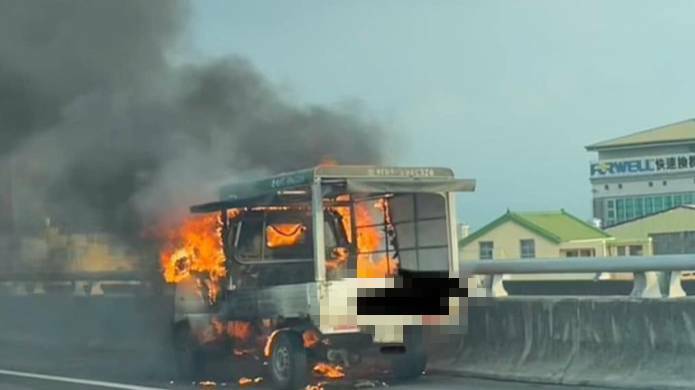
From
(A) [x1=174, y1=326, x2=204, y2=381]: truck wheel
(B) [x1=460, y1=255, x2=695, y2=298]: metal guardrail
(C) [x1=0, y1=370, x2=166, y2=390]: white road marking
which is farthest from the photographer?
(A) [x1=174, y1=326, x2=204, y2=381]: truck wheel

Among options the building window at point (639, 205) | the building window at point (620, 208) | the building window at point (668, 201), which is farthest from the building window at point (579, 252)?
the building window at point (639, 205)

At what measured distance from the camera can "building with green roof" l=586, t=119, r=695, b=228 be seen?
29.2 metres

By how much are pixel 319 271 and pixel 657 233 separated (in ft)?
36.9

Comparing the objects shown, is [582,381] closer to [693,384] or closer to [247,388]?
[693,384]

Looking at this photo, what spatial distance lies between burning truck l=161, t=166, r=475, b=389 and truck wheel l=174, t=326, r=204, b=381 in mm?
15

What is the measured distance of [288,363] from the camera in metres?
11.0

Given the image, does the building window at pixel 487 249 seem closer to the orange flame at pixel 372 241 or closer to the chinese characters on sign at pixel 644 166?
the orange flame at pixel 372 241

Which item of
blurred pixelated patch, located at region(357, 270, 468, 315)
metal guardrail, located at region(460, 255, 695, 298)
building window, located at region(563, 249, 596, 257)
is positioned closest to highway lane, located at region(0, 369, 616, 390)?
blurred pixelated patch, located at region(357, 270, 468, 315)

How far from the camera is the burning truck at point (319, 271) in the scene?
35.2 feet

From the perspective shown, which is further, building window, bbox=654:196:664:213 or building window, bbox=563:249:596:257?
building window, bbox=654:196:664:213

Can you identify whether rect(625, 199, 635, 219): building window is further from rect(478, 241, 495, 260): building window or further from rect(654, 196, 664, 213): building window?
rect(478, 241, 495, 260): building window

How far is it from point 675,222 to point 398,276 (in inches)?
476

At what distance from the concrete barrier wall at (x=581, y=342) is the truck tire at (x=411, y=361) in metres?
0.39

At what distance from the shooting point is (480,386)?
1109 centimetres
